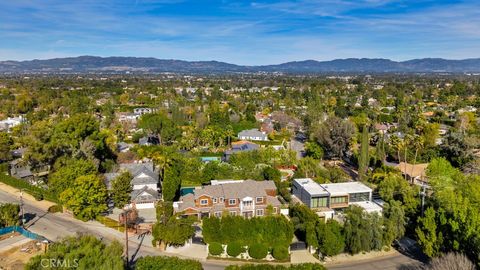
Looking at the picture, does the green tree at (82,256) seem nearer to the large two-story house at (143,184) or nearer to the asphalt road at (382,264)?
the asphalt road at (382,264)

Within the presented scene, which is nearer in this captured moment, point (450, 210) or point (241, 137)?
point (450, 210)

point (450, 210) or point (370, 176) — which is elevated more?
point (450, 210)

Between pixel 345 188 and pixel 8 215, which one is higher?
pixel 345 188

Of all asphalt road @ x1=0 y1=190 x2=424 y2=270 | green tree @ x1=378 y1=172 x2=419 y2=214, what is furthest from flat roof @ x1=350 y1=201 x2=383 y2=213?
asphalt road @ x1=0 y1=190 x2=424 y2=270

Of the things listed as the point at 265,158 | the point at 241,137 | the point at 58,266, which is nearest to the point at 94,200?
the point at 58,266

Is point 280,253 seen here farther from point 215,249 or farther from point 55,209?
point 55,209

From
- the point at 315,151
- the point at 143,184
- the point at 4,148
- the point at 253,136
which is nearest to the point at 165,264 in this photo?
the point at 143,184

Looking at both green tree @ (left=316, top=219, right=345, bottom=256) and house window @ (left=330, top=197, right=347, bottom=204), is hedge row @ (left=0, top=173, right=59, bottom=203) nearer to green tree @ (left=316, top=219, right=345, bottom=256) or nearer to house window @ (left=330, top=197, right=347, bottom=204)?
green tree @ (left=316, top=219, right=345, bottom=256)

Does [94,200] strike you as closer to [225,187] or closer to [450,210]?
[225,187]
